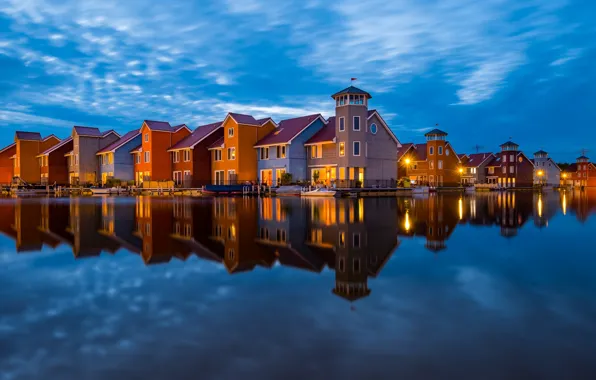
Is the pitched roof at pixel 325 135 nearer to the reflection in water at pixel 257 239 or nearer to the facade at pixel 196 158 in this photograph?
the facade at pixel 196 158

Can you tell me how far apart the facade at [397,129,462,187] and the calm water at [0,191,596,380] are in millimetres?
70549

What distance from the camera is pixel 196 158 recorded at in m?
62.2

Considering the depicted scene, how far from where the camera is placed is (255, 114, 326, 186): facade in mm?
54875

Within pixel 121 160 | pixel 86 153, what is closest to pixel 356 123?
pixel 121 160

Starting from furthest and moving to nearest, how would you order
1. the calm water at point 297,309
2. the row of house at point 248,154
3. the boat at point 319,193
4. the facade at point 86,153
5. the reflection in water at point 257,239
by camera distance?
the facade at point 86,153 → the row of house at point 248,154 → the boat at point 319,193 → the reflection in water at point 257,239 → the calm water at point 297,309

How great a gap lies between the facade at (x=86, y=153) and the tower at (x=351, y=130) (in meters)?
43.1

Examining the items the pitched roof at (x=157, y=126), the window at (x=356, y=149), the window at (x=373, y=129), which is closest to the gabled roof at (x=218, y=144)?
the pitched roof at (x=157, y=126)

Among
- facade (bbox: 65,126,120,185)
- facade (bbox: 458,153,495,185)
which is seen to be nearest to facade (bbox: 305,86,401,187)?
facade (bbox: 65,126,120,185)

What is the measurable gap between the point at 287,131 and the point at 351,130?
380 inches

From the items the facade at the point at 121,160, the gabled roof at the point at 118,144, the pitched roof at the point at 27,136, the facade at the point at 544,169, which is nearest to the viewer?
the facade at the point at 121,160

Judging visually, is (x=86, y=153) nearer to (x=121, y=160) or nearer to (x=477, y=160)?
(x=121, y=160)

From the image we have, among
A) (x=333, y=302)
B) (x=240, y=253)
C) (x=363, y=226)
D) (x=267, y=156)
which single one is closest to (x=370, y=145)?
(x=267, y=156)

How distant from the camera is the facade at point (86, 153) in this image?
7444 cm

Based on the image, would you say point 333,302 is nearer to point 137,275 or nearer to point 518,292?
point 518,292
